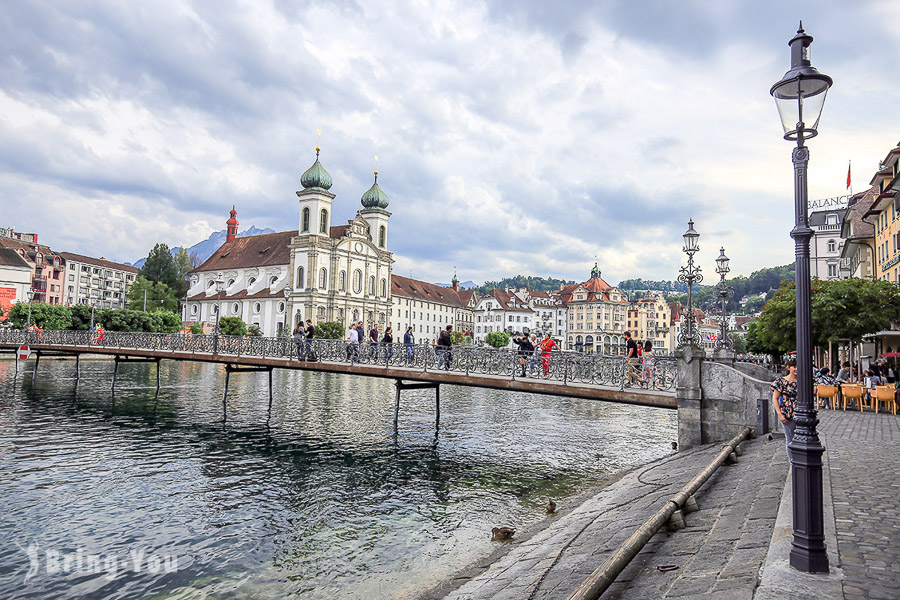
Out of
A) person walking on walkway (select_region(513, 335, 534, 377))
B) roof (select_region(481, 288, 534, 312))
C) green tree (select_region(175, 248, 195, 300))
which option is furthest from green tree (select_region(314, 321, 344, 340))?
roof (select_region(481, 288, 534, 312))

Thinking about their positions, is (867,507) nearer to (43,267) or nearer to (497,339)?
(497,339)

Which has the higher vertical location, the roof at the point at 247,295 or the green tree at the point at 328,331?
the roof at the point at 247,295

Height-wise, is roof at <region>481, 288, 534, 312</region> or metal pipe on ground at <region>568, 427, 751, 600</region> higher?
roof at <region>481, 288, 534, 312</region>

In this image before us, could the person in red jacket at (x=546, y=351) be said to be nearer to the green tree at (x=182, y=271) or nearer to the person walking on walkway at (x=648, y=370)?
the person walking on walkway at (x=648, y=370)

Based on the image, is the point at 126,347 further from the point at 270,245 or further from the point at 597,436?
the point at 270,245

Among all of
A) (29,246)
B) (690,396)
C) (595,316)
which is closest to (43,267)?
(29,246)

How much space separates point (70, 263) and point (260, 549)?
131246mm

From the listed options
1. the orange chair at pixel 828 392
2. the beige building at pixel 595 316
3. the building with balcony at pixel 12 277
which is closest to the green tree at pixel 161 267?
the building with balcony at pixel 12 277

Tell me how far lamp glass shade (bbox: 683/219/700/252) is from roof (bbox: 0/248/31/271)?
287ft

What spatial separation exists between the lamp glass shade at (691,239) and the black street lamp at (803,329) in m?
17.1

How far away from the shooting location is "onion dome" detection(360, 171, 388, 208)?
105188 millimetres

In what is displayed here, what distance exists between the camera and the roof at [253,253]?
9906 centimetres

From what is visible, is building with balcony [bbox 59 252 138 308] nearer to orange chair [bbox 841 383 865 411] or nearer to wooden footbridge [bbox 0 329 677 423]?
wooden footbridge [bbox 0 329 677 423]

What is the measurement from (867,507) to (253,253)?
104816 millimetres
